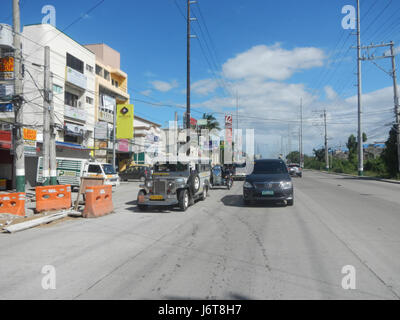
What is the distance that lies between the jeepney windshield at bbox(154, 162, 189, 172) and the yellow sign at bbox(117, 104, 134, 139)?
21463mm

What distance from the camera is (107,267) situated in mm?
4777

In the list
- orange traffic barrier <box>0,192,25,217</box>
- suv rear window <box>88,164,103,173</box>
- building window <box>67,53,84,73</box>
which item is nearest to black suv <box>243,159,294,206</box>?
orange traffic barrier <box>0,192,25,217</box>

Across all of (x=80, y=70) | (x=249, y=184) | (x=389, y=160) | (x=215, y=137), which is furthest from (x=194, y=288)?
(x=215, y=137)

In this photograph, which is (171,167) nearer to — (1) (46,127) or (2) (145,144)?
(1) (46,127)

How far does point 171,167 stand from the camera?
12.1 metres

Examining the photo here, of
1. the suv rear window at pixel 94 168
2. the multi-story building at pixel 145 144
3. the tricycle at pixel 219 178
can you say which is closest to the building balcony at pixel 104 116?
the multi-story building at pixel 145 144

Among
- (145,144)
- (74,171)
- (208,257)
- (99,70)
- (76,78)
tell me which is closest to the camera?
(208,257)

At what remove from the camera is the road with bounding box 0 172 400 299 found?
3.82 meters

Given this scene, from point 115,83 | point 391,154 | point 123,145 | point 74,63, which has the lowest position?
point 391,154

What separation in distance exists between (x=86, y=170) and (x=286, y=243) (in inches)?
665

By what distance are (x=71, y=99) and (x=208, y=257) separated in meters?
28.4

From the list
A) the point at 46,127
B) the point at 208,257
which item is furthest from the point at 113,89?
the point at 208,257

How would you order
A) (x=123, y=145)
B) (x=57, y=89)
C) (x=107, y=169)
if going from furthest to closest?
(x=123, y=145) → (x=57, y=89) → (x=107, y=169)

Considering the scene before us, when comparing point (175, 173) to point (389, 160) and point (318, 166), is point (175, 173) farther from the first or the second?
point (318, 166)
